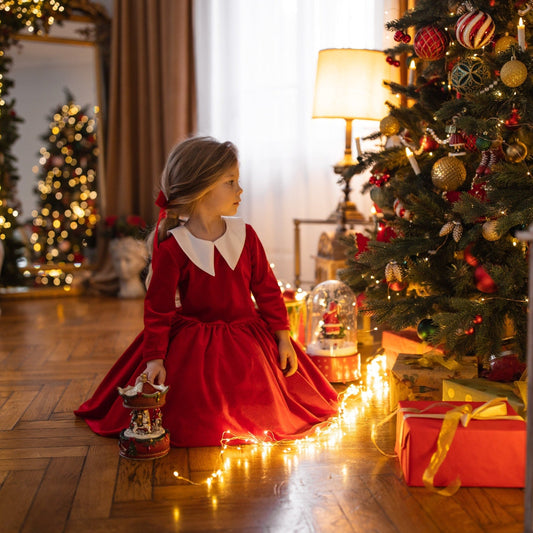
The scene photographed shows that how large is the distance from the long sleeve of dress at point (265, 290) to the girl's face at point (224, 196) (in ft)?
0.42

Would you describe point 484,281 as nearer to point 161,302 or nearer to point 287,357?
point 287,357

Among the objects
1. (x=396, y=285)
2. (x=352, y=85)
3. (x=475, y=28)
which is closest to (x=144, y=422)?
(x=396, y=285)

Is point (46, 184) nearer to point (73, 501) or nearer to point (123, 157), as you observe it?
point (123, 157)

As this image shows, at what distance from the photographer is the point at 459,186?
217cm

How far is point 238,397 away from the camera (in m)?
1.89

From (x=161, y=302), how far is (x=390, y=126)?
105cm


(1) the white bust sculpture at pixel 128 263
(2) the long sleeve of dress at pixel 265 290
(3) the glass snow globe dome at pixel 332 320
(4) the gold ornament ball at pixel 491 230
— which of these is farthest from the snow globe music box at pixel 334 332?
(1) the white bust sculpture at pixel 128 263

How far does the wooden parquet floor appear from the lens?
1406 millimetres

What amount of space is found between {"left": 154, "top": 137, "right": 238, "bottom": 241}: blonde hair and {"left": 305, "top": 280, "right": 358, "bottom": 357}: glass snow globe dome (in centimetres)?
73

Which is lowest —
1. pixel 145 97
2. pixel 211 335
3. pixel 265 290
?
pixel 211 335

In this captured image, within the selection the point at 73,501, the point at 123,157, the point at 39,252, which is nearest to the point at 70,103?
the point at 123,157

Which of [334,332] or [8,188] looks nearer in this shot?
[334,332]

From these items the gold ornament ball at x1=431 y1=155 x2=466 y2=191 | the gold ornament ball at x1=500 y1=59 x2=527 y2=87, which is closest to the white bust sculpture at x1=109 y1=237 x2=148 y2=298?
the gold ornament ball at x1=431 y1=155 x2=466 y2=191

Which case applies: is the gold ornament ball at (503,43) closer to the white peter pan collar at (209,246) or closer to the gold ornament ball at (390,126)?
the gold ornament ball at (390,126)
